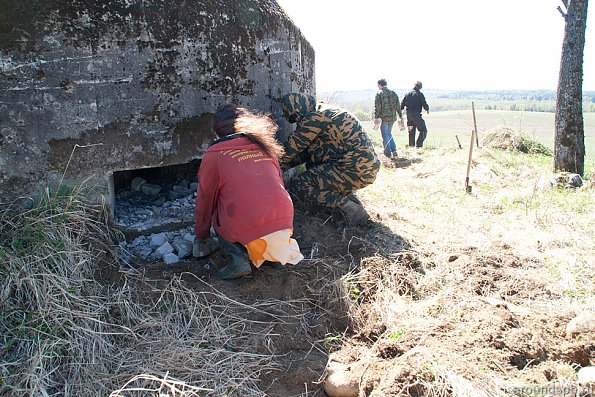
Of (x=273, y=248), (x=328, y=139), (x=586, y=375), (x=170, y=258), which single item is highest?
(x=328, y=139)

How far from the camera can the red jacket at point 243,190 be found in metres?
3.16

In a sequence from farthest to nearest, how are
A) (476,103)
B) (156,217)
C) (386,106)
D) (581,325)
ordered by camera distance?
(476,103) → (386,106) → (156,217) → (581,325)

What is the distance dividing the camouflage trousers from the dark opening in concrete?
1116 millimetres

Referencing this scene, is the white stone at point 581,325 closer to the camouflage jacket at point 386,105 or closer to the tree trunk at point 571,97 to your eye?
the tree trunk at point 571,97

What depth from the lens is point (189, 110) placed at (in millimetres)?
3807

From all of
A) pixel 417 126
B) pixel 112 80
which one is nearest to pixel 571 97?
pixel 417 126

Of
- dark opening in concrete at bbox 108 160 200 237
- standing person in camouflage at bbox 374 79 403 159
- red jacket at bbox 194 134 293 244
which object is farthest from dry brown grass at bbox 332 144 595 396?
standing person in camouflage at bbox 374 79 403 159

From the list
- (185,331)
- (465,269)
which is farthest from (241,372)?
(465,269)

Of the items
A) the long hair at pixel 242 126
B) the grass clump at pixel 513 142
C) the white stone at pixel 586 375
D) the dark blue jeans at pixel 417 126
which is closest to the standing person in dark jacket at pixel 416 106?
the dark blue jeans at pixel 417 126

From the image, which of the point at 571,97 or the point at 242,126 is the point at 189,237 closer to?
the point at 242,126

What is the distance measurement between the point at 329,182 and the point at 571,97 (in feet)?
16.1

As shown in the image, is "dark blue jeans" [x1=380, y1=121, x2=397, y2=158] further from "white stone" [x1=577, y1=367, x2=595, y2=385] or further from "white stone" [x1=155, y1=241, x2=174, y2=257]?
"white stone" [x1=577, y1=367, x2=595, y2=385]

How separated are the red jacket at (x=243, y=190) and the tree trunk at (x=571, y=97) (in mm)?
5864

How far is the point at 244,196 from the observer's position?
3156 millimetres
